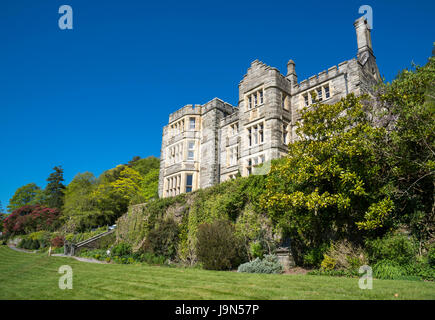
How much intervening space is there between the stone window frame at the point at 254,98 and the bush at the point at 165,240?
10972 mm

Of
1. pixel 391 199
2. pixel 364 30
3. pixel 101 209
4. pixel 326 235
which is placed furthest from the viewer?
pixel 101 209

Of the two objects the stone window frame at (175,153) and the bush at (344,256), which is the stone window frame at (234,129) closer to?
the stone window frame at (175,153)

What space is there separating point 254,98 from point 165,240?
12.9 meters

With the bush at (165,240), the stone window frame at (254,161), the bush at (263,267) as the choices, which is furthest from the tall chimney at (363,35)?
the bush at (165,240)

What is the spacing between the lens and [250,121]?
22953mm

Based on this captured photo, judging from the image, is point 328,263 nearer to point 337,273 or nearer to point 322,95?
point 337,273

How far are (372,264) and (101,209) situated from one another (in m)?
33.7

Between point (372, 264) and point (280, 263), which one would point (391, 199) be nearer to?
point (372, 264)

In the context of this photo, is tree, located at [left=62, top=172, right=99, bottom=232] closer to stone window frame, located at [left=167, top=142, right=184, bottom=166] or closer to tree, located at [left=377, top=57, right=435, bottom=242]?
stone window frame, located at [left=167, top=142, right=184, bottom=166]

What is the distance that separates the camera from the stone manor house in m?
20.6

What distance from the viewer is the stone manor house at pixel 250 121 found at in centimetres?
2064
